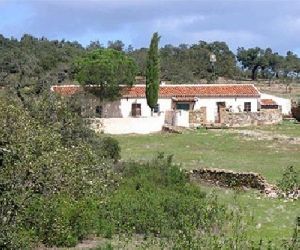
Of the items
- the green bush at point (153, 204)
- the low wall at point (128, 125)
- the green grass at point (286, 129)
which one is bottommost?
the green bush at point (153, 204)

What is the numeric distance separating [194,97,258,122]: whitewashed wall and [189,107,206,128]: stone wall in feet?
6.12

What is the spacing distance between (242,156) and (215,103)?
2478 cm

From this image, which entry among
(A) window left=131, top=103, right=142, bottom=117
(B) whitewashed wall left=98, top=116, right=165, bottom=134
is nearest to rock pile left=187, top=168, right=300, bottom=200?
(B) whitewashed wall left=98, top=116, right=165, bottom=134

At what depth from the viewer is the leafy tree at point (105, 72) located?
5459 cm

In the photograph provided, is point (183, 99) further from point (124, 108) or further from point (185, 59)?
point (185, 59)

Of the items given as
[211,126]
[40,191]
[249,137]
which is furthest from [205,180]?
[211,126]

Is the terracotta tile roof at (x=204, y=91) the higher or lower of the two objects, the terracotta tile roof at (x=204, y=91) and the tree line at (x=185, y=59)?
the lower

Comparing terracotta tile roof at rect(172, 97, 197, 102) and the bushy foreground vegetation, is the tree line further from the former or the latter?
the bushy foreground vegetation

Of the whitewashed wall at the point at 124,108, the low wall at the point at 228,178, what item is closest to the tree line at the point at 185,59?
the whitewashed wall at the point at 124,108

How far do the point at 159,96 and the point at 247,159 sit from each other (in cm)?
2546

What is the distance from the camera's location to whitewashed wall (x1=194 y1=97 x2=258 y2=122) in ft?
196

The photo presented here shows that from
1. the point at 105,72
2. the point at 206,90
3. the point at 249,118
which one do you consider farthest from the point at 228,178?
the point at 206,90

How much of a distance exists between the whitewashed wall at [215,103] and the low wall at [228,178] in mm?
32373

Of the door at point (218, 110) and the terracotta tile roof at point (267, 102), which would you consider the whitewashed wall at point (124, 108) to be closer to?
the door at point (218, 110)
